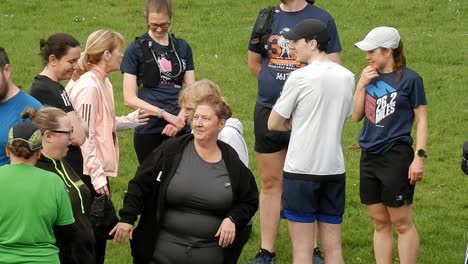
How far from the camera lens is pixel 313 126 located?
7.16 meters

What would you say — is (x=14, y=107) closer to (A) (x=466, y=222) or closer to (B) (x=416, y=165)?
(B) (x=416, y=165)

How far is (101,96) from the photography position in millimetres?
7621

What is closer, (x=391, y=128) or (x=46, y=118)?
(x=46, y=118)

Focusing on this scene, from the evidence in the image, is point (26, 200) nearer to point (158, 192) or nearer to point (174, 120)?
point (158, 192)

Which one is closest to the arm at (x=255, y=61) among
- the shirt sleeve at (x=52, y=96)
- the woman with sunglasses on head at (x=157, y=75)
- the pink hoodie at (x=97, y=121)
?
the woman with sunglasses on head at (x=157, y=75)

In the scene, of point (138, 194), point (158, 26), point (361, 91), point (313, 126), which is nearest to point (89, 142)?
point (138, 194)

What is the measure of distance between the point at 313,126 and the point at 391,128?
850 millimetres

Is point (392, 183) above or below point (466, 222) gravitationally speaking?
above

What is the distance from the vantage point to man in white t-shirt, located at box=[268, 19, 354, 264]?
712 centimetres

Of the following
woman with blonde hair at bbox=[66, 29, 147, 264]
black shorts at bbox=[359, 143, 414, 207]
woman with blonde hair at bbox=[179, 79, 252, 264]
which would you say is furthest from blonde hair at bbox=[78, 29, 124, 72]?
black shorts at bbox=[359, 143, 414, 207]

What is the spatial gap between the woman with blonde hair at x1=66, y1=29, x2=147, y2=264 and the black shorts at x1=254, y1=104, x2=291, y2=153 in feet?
4.23

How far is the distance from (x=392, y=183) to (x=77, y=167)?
93.2 inches

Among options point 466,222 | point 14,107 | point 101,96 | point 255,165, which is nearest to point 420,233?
point 466,222

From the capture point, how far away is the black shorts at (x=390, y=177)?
7.68m
